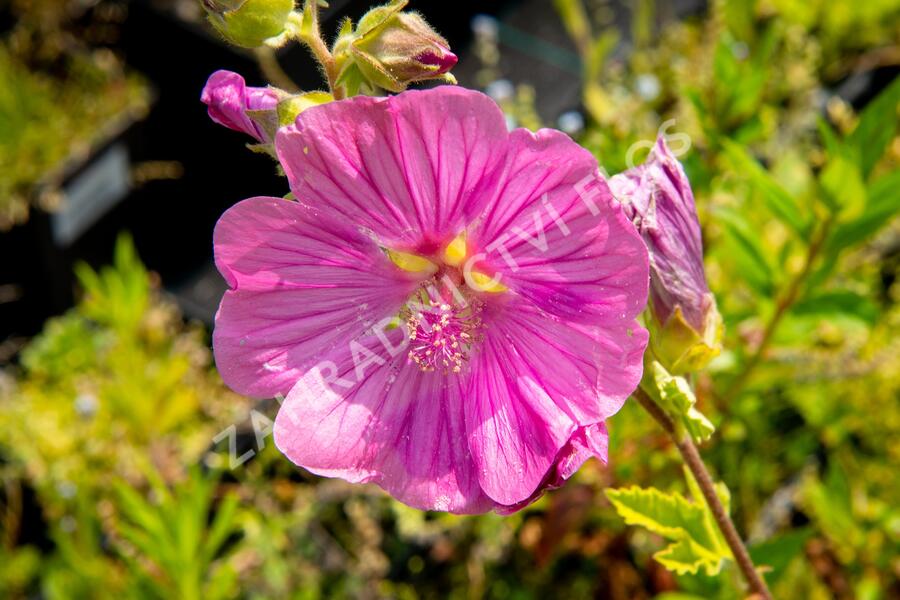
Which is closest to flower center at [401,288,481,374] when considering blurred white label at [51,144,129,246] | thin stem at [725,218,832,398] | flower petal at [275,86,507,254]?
flower petal at [275,86,507,254]

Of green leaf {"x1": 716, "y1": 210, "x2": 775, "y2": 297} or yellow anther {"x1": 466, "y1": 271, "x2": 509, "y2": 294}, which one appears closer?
yellow anther {"x1": 466, "y1": 271, "x2": 509, "y2": 294}

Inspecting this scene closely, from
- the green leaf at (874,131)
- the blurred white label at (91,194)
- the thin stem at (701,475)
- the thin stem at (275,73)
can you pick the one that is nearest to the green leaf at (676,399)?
the thin stem at (701,475)

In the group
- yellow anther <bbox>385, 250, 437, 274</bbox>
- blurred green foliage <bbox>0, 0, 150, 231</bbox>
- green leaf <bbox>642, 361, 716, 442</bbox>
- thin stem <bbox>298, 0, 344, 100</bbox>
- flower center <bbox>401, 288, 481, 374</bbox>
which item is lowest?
blurred green foliage <bbox>0, 0, 150, 231</bbox>

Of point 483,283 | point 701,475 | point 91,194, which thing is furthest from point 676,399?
point 91,194

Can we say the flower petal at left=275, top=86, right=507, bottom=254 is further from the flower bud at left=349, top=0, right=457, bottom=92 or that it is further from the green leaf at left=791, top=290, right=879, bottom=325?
the green leaf at left=791, top=290, right=879, bottom=325

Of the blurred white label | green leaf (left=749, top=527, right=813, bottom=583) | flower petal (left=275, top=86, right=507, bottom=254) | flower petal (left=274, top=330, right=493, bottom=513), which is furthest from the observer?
the blurred white label

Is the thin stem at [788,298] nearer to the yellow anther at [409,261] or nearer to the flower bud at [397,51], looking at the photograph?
the yellow anther at [409,261]

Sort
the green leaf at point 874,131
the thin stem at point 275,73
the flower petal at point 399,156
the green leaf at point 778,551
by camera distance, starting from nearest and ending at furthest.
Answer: the flower petal at point 399,156 < the green leaf at point 778,551 < the green leaf at point 874,131 < the thin stem at point 275,73

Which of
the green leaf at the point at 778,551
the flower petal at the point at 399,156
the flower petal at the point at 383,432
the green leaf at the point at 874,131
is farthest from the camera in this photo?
the green leaf at the point at 874,131
